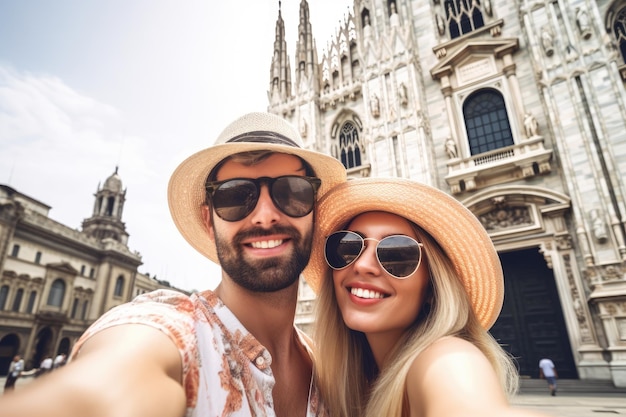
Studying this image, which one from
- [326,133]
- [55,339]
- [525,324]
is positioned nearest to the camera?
[525,324]

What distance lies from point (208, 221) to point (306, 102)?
14275 mm

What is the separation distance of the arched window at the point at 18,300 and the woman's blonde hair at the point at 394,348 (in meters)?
31.5

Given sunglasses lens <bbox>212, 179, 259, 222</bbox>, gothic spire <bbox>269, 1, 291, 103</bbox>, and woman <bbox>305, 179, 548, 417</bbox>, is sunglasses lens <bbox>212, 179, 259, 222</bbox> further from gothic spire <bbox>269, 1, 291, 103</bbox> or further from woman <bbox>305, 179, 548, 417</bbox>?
gothic spire <bbox>269, 1, 291, 103</bbox>

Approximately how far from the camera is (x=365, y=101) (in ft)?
42.5

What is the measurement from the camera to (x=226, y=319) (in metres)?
1.40

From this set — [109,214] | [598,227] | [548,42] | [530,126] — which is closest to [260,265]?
[598,227]

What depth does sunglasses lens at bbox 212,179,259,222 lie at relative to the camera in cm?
163

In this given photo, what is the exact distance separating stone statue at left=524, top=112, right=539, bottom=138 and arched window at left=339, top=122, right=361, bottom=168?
599 centimetres

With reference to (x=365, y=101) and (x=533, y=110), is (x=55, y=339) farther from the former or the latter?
(x=533, y=110)

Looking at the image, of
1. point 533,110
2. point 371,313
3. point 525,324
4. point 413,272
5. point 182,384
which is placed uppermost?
point 533,110

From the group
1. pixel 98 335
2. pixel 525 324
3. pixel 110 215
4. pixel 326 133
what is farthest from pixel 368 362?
pixel 110 215

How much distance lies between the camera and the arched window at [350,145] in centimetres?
1418

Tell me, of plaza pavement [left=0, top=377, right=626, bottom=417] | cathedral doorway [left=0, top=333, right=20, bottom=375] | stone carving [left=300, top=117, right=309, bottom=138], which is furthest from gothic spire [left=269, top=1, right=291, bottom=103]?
cathedral doorway [left=0, top=333, right=20, bottom=375]

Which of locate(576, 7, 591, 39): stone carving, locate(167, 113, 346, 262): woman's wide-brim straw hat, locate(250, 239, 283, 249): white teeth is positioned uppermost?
locate(576, 7, 591, 39): stone carving
